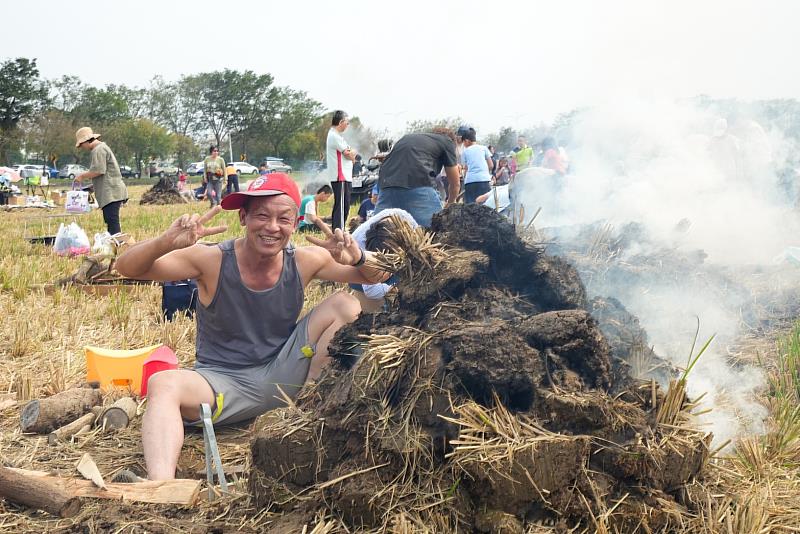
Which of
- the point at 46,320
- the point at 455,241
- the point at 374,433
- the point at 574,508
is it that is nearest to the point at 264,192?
the point at 455,241

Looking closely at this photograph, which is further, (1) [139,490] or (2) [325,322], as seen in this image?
(2) [325,322]

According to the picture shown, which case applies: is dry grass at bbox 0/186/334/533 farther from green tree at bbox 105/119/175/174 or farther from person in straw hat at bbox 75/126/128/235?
green tree at bbox 105/119/175/174

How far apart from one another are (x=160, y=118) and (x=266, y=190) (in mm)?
91961

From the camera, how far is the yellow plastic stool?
486 cm

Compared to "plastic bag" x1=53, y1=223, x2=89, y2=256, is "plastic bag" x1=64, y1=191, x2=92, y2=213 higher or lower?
"plastic bag" x1=64, y1=191, x2=92, y2=213

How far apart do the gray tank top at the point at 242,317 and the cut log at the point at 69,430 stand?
0.81 m

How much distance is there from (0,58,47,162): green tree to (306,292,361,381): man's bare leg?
58.4 metres

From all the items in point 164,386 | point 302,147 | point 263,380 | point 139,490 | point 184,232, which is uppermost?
point 302,147

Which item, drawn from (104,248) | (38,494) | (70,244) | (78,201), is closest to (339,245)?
(38,494)

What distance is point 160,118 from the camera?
88.8 meters

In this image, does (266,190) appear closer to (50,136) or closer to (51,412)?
(51,412)

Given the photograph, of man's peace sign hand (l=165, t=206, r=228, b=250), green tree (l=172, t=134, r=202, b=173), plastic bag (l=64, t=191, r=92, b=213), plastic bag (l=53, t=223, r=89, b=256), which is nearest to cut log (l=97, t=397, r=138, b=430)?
man's peace sign hand (l=165, t=206, r=228, b=250)

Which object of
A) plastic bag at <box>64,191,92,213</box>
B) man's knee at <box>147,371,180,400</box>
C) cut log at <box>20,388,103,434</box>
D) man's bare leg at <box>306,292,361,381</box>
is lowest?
cut log at <box>20,388,103,434</box>

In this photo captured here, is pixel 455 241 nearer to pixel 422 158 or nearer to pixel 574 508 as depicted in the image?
pixel 574 508
